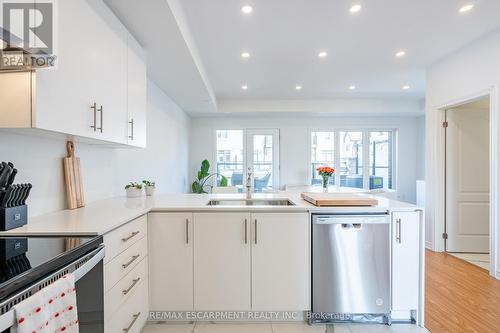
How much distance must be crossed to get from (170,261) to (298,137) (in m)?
5.20

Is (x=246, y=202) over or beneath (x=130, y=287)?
over

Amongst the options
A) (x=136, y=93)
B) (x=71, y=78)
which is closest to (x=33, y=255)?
(x=71, y=78)

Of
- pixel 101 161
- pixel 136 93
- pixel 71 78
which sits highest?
pixel 136 93

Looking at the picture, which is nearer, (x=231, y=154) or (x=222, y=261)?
(x=222, y=261)

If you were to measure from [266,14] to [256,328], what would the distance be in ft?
8.98

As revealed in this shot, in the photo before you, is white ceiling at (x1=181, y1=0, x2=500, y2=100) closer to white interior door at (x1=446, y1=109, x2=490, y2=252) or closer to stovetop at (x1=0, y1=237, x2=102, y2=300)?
white interior door at (x1=446, y1=109, x2=490, y2=252)

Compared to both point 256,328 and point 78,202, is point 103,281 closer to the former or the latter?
point 78,202

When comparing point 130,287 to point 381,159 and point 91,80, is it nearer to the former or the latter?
point 91,80

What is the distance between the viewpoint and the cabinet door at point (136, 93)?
2217 mm

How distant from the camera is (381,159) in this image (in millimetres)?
6859

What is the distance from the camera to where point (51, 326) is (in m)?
0.88

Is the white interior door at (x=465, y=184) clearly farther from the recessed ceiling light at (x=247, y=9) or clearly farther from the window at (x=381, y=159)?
the recessed ceiling light at (x=247, y=9)

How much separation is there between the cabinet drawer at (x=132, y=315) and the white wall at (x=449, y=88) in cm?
359

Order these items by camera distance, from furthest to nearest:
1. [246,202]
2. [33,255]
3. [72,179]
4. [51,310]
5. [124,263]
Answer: [246,202], [72,179], [124,263], [33,255], [51,310]
